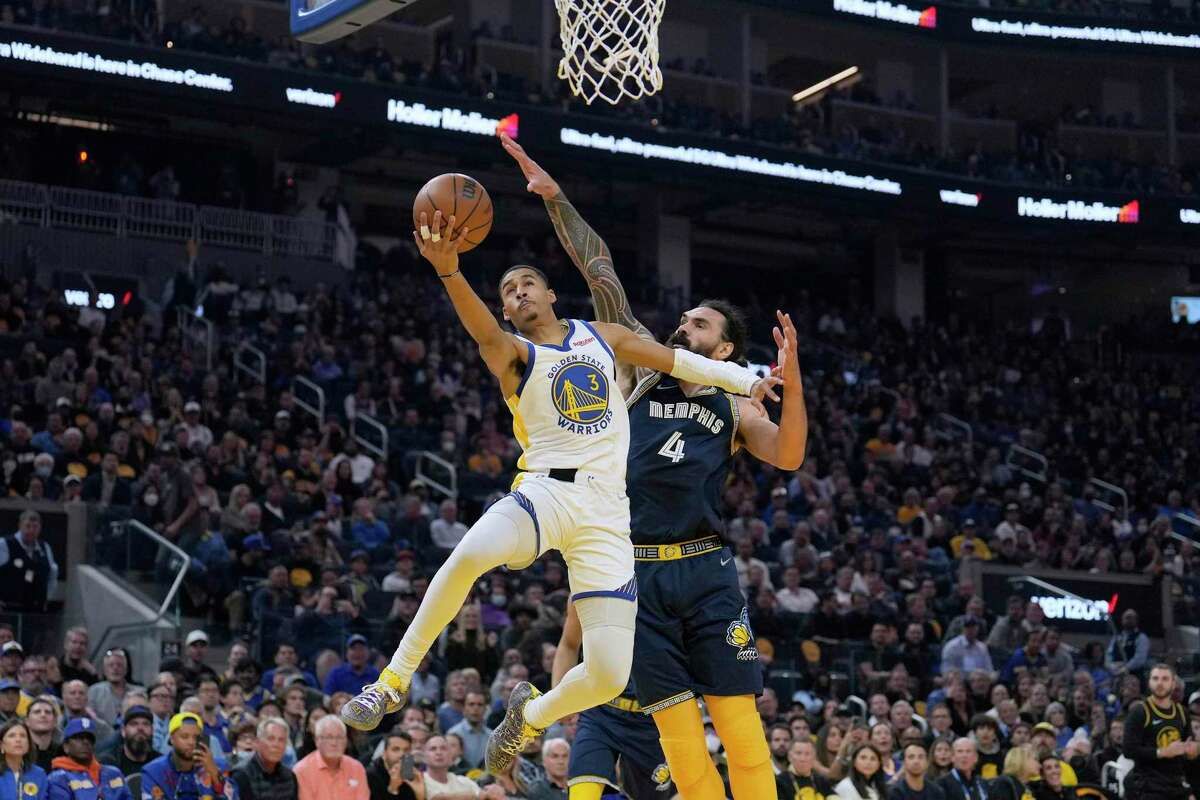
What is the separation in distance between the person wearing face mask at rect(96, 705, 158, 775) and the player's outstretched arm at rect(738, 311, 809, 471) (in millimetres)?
6230

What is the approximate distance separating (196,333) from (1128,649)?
14.7 meters

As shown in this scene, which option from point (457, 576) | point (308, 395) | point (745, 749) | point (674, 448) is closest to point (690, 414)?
point (674, 448)

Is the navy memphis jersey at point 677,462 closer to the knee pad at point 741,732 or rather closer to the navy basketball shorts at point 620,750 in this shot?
the knee pad at point 741,732

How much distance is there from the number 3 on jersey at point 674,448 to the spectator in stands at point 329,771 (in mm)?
4681

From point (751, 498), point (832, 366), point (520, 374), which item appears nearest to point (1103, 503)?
point (832, 366)

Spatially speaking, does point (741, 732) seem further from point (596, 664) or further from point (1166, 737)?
point (1166, 737)

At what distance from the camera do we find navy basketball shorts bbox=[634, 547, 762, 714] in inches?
320

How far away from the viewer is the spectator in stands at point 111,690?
545 inches

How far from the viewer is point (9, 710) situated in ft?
41.3

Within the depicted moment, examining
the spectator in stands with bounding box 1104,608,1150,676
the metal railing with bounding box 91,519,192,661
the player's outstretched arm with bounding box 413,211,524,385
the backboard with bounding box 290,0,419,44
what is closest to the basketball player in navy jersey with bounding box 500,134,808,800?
the player's outstretched arm with bounding box 413,211,524,385

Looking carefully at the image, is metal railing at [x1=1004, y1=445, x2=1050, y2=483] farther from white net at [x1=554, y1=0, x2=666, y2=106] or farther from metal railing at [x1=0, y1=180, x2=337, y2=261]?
white net at [x1=554, y1=0, x2=666, y2=106]

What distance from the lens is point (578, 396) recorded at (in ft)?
25.4

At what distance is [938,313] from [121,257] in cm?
2048

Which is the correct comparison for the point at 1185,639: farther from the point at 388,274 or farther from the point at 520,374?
the point at 520,374
